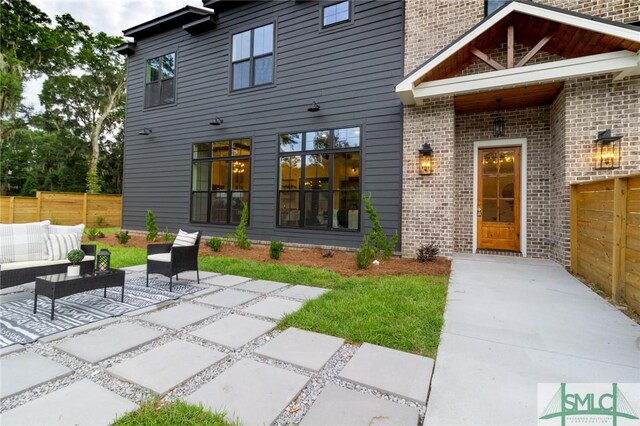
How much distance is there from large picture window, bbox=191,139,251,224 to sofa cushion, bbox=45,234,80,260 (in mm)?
4239

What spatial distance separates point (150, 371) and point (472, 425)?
2135 mm

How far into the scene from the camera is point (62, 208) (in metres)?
12.0

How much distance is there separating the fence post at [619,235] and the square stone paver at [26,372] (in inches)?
221

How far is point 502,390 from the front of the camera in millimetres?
1850

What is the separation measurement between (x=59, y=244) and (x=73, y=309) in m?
1.52

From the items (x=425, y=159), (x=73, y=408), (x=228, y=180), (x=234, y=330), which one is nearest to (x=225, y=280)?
(x=234, y=330)

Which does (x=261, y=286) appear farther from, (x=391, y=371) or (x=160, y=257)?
(x=391, y=371)

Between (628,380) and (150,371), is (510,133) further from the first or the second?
(150,371)

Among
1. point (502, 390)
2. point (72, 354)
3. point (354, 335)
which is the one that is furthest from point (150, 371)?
point (502, 390)

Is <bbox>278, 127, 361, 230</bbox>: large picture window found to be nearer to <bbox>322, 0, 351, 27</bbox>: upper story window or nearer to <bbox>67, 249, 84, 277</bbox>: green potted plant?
<bbox>322, 0, 351, 27</bbox>: upper story window

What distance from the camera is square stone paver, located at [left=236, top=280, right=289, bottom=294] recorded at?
167 inches

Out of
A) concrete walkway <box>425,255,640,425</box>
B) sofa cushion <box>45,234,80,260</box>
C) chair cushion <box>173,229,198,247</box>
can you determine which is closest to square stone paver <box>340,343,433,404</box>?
concrete walkway <box>425,255,640,425</box>

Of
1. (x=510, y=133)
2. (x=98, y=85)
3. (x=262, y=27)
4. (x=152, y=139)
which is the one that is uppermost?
(x=98, y=85)

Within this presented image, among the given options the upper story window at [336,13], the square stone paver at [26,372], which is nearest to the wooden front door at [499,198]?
the upper story window at [336,13]
